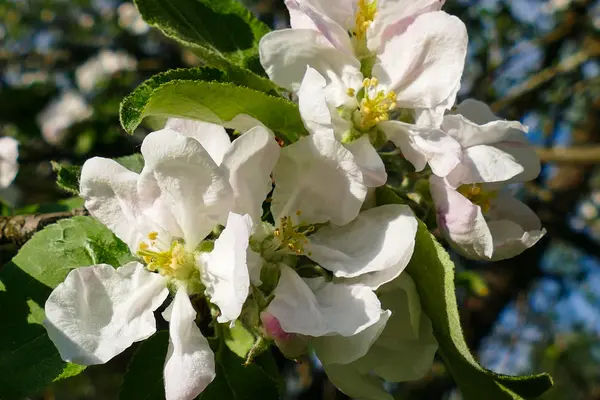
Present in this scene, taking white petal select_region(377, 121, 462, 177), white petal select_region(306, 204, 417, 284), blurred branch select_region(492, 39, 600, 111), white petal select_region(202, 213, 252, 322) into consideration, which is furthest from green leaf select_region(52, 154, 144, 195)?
blurred branch select_region(492, 39, 600, 111)

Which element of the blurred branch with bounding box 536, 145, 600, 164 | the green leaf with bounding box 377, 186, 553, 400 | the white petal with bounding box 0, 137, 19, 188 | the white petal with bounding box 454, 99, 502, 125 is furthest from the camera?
the blurred branch with bounding box 536, 145, 600, 164

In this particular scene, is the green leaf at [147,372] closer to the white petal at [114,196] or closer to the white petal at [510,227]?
the white petal at [114,196]

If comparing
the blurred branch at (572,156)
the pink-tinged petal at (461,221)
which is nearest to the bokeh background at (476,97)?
the blurred branch at (572,156)

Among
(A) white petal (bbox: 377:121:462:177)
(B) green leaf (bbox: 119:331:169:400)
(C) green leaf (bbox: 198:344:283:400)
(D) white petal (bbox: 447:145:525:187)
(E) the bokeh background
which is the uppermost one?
(A) white petal (bbox: 377:121:462:177)

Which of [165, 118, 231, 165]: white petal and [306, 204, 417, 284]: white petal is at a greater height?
[165, 118, 231, 165]: white petal

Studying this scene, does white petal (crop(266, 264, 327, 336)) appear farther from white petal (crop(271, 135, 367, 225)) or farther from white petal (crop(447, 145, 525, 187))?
white petal (crop(447, 145, 525, 187))

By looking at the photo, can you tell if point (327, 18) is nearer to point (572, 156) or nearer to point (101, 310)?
point (101, 310)
